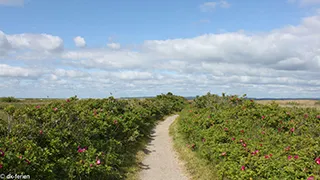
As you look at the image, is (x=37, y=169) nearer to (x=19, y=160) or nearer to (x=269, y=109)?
(x=19, y=160)

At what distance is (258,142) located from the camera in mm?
9391

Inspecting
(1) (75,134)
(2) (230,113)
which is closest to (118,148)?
(1) (75,134)

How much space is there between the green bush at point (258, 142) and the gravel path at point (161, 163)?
112cm

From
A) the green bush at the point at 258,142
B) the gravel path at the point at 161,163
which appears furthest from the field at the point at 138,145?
the gravel path at the point at 161,163

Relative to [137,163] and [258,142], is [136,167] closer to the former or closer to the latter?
[137,163]

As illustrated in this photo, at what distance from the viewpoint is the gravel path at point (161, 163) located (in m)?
10.2

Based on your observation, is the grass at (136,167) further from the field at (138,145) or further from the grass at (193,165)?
the grass at (193,165)

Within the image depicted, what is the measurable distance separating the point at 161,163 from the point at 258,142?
4383 mm

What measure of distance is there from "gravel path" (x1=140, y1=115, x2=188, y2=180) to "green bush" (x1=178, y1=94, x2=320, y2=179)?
112 cm

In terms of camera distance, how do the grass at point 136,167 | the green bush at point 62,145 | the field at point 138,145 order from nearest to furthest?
the green bush at point 62,145 → the field at point 138,145 → the grass at point 136,167

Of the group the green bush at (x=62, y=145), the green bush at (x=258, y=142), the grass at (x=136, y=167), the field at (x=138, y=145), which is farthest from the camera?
the grass at (x=136, y=167)

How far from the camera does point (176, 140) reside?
15.2m

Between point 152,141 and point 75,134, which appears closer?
point 75,134

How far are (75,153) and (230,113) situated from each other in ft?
28.7
